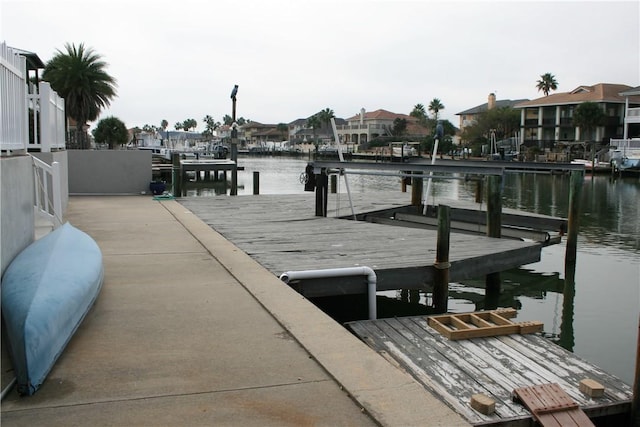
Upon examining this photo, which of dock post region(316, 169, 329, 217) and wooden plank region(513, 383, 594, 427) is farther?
dock post region(316, 169, 329, 217)

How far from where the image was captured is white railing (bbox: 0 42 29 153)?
6.46 m

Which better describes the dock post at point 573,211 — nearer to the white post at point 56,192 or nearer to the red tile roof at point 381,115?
the white post at point 56,192

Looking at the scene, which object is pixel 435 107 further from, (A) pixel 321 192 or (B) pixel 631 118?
(A) pixel 321 192

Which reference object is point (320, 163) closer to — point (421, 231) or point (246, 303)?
point (421, 231)

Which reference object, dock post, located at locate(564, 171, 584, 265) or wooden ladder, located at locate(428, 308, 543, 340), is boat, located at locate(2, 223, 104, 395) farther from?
dock post, located at locate(564, 171, 584, 265)

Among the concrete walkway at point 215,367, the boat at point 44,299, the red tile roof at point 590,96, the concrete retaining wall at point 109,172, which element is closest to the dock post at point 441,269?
the concrete walkway at point 215,367

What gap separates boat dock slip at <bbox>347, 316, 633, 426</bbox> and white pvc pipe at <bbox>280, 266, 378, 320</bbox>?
55 cm

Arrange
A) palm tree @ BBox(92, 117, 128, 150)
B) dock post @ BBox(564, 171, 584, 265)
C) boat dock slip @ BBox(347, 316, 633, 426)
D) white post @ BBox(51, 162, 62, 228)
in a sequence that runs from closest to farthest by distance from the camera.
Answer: boat dock slip @ BBox(347, 316, 633, 426)
white post @ BBox(51, 162, 62, 228)
dock post @ BBox(564, 171, 584, 265)
palm tree @ BBox(92, 117, 128, 150)

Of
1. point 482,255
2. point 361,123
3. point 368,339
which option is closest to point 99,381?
point 368,339

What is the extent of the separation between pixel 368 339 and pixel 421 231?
5.62 meters

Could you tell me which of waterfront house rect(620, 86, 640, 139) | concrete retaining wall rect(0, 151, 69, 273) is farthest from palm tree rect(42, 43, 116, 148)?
waterfront house rect(620, 86, 640, 139)

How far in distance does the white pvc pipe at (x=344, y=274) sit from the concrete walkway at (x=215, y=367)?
0.39 metres

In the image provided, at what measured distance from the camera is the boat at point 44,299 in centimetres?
417

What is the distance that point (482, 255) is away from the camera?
10.1m
